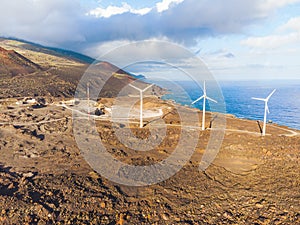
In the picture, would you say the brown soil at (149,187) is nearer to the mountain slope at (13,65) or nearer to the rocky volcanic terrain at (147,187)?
the rocky volcanic terrain at (147,187)

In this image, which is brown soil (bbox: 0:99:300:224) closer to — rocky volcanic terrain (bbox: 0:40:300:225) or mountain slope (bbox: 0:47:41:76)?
rocky volcanic terrain (bbox: 0:40:300:225)

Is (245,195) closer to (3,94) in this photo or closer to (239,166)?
(239,166)

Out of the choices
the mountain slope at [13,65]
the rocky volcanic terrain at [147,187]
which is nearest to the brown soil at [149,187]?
the rocky volcanic terrain at [147,187]

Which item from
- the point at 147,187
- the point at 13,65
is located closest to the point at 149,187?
the point at 147,187

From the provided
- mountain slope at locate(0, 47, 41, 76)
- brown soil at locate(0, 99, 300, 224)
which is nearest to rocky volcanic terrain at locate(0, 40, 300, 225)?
brown soil at locate(0, 99, 300, 224)

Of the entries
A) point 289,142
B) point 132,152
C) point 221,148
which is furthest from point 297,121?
point 132,152
